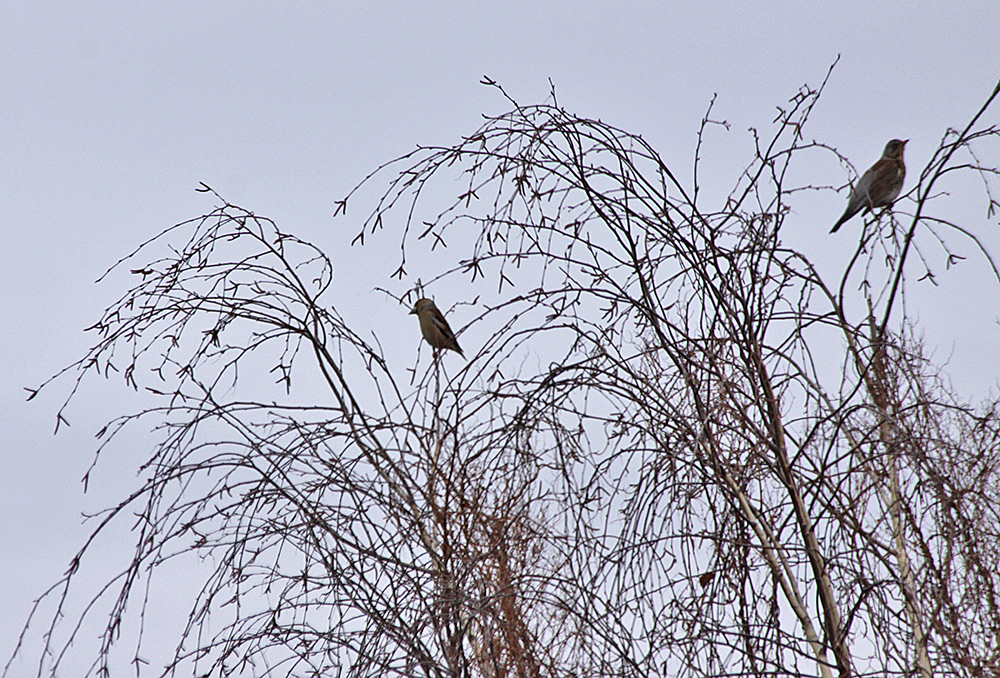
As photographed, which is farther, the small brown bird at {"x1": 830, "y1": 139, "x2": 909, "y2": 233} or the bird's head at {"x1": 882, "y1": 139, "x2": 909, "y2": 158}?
the bird's head at {"x1": 882, "y1": 139, "x2": 909, "y2": 158}

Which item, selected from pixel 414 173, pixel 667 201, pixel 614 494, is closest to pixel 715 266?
pixel 667 201

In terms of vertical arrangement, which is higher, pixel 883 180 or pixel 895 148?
pixel 895 148

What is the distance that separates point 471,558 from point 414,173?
1101mm

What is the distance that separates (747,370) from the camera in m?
2.51

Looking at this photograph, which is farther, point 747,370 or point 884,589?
point 747,370

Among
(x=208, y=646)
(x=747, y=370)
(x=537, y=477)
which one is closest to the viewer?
(x=747, y=370)

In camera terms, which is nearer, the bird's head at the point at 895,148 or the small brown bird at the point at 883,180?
the small brown bird at the point at 883,180

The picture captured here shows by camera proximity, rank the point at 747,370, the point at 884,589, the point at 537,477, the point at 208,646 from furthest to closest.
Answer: the point at 537,477 < the point at 208,646 < the point at 747,370 < the point at 884,589

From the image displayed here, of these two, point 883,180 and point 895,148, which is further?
point 895,148

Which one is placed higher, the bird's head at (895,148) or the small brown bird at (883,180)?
the bird's head at (895,148)

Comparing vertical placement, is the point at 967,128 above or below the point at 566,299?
above

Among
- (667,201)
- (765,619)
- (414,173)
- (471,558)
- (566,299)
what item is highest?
(414,173)

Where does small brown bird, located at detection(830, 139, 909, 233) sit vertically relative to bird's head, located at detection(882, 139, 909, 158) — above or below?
below

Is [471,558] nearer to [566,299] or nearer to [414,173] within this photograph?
[566,299]
